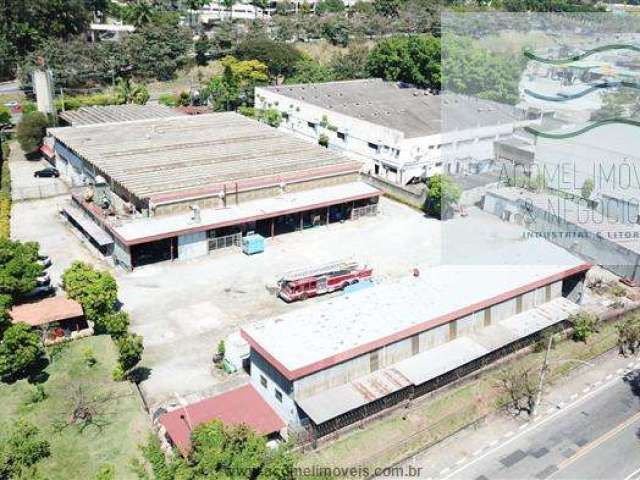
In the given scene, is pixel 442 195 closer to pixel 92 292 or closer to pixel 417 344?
pixel 417 344

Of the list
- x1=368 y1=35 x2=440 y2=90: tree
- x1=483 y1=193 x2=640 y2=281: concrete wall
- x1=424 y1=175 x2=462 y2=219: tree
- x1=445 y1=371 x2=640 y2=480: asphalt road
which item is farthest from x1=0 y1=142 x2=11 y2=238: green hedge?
x1=368 y1=35 x2=440 y2=90: tree

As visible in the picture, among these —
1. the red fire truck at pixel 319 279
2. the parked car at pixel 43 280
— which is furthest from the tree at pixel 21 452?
the red fire truck at pixel 319 279

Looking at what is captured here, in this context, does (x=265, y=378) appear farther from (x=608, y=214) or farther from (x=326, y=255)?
(x=608, y=214)

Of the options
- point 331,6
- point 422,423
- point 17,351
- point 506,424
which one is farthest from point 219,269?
point 331,6

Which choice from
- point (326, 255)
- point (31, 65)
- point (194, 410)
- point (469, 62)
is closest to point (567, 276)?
point (326, 255)

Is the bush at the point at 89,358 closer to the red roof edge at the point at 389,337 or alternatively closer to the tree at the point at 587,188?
the red roof edge at the point at 389,337

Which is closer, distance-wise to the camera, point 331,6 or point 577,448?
point 577,448

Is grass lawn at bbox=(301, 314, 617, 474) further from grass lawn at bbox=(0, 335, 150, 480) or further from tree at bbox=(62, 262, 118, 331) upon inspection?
tree at bbox=(62, 262, 118, 331)

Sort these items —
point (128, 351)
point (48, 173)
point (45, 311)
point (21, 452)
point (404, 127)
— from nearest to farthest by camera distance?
point (21, 452), point (128, 351), point (45, 311), point (48, 173), point (404, 127)
